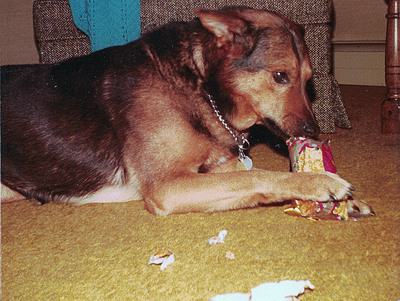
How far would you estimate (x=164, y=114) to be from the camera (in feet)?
5.99

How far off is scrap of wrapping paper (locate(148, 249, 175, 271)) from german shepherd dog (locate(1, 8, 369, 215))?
1.12 ft

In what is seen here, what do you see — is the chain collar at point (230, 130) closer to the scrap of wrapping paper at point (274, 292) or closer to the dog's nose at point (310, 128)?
the dog's nose at point (310, 128)

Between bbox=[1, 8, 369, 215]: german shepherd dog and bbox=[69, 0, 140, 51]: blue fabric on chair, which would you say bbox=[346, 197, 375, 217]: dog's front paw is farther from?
bbox=[69, 0, 140, 51]: blue fabric on chair

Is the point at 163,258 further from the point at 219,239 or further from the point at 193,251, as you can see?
the point at 219,239

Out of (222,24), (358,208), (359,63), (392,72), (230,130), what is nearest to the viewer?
(358,208)

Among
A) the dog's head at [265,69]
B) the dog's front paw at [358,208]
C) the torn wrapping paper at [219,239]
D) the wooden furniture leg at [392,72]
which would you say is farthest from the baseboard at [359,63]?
the torn wrapping paper at [219,239]

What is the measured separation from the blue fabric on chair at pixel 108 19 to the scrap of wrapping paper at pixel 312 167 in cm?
151

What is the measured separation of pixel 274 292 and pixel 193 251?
41 cm

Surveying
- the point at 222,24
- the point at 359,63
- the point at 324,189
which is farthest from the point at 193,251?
the point at 359,63

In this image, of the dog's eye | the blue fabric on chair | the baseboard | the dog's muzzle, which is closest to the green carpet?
the dog's muzzle

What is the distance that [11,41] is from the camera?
409 centimetres

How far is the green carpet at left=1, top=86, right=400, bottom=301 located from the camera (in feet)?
4.22

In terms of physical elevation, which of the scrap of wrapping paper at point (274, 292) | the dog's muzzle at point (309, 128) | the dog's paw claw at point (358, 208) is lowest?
the dog's paw claw at point (358, 208)

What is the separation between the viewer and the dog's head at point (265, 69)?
1.83 m
